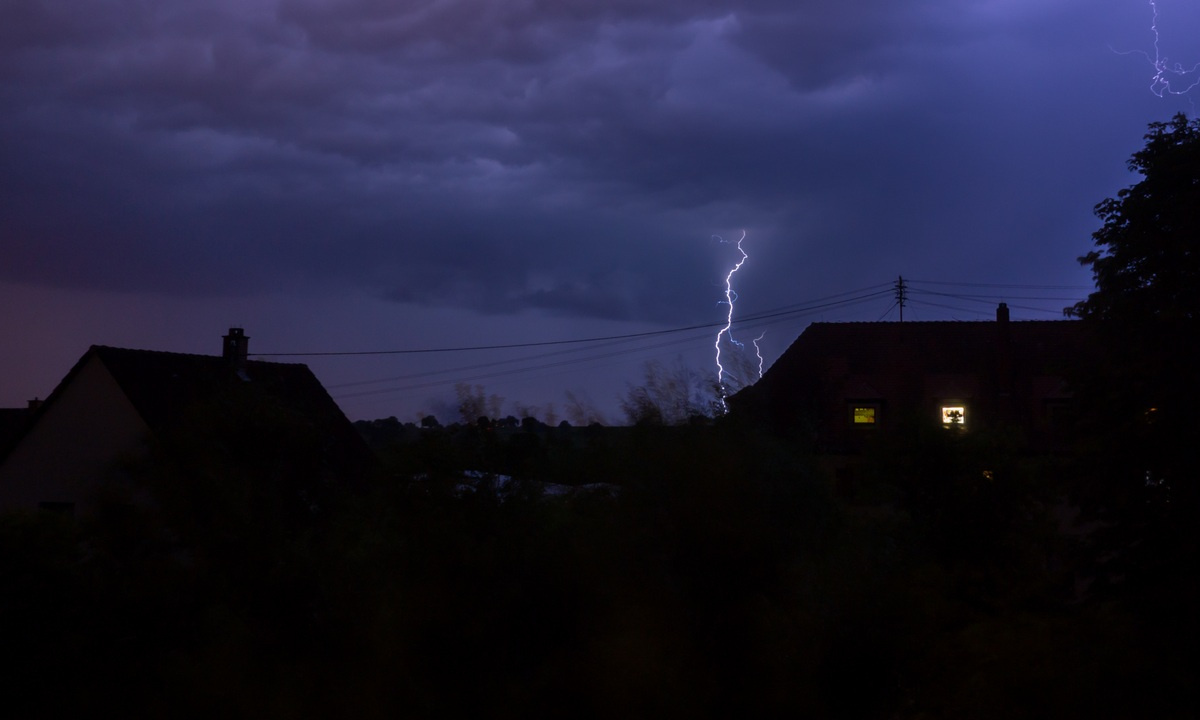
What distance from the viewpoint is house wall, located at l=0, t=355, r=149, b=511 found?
84.9ft

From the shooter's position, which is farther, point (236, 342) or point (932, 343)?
point (932, 343)

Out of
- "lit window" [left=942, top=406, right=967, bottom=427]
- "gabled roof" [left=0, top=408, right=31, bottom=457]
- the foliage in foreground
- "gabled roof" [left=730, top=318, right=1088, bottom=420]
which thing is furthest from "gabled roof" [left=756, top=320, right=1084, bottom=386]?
"gabled roof" [left=0, top=408, right=31, bottom=457]

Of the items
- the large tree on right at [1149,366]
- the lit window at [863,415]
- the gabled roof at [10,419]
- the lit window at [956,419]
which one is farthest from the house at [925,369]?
the gabled roof at [10,419]

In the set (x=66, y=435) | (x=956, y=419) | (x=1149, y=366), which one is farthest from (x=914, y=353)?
(x=66, y=435)

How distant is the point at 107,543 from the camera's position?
335 inches

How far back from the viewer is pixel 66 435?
1039 inches

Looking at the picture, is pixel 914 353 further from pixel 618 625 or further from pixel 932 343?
pixel 618 625

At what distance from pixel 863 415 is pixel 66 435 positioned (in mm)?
23300

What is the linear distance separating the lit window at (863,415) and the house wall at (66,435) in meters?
21.0

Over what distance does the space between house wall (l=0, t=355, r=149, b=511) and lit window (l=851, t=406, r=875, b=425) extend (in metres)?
21.0

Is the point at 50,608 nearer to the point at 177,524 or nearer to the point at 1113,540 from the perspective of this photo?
the point at 177,524

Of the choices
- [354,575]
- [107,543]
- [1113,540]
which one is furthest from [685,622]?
[1113,540]

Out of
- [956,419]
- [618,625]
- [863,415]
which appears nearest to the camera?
[618,625]

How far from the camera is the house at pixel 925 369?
102 ft
